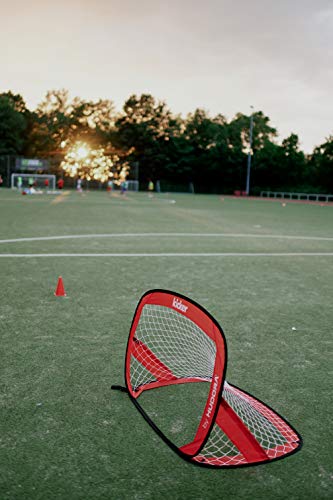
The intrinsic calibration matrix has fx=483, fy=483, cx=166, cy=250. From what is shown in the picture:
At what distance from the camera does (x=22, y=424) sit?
293 cm

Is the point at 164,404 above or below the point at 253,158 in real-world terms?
below

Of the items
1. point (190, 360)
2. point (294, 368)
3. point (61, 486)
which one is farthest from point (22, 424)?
point (294, 368)

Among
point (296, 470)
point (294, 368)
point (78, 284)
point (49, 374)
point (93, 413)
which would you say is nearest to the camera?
point (296, 470)

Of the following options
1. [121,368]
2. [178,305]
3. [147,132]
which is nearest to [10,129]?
[147,132]

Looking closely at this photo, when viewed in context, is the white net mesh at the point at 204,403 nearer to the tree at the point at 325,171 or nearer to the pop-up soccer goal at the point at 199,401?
the pop-up soccer goal at the point at 199,401

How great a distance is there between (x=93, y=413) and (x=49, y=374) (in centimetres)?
73

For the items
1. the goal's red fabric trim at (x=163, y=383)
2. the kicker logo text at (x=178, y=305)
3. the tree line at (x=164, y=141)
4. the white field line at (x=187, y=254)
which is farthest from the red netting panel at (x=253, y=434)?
the tree line at (x=164, y=141)

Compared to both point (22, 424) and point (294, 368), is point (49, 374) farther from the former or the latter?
point (294, 368)

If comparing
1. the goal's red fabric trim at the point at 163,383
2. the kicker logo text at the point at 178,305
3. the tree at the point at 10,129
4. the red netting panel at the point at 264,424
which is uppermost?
the tree at the point at 10,129

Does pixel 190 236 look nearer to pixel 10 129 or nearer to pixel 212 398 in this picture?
pixel 212 398

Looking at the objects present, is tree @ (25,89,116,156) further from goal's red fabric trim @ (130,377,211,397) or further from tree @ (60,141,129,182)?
goal's red fabric trim @ (130,377,211,397)

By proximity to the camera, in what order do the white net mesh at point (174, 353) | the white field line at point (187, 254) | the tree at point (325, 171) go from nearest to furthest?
the white net mesh at point (174, 353) < the white field line at point (187, 254) < the tree at point (325, 171)

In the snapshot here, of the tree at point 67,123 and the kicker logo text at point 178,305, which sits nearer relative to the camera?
the kicker logo text at point 178,305

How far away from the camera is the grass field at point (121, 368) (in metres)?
2.42
